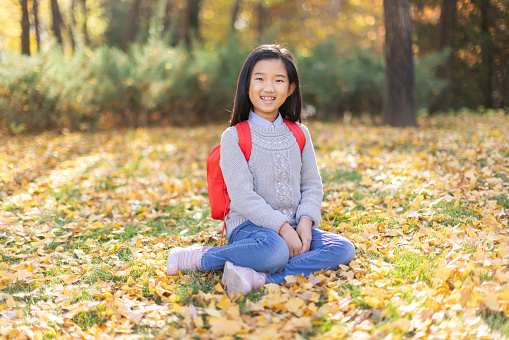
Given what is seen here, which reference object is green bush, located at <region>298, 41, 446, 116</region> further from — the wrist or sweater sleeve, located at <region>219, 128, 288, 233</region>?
the wrist

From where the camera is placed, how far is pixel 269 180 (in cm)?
264

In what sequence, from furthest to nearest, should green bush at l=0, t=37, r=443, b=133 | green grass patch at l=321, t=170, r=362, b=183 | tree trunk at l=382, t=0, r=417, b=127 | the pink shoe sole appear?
green bush at l=0, t=37, r=443, b=133, tree trunk at l=382, t=0, r=417, b=127, green grass patch at l=321, t=170, r=362, b=183, the pink shoe sole

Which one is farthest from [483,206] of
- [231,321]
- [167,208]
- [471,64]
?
[471,64]

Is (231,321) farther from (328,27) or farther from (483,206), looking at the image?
(328,27)

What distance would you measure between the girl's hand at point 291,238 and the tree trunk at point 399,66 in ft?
20.3

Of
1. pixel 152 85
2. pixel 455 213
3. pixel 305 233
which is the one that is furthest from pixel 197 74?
pixel 305 233

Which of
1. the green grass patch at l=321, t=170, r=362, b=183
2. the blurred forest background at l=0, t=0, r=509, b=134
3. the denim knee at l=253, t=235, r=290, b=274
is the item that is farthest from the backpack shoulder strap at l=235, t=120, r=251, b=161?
the blurred forest background at l=0, t=0, r=509, b=134

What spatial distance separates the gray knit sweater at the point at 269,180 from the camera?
2.53 metres

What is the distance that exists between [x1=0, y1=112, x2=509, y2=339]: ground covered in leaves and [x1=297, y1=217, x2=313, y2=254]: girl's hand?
20 cm

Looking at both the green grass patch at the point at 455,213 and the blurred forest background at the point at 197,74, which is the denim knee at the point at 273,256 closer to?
Answer: the green grass patch at the point at 455,213

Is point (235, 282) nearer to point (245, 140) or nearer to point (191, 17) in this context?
point (245, 140)

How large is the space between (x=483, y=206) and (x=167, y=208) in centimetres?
298

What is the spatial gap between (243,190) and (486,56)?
37.4 feet

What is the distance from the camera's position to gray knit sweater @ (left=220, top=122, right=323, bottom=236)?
2533 millimetres
